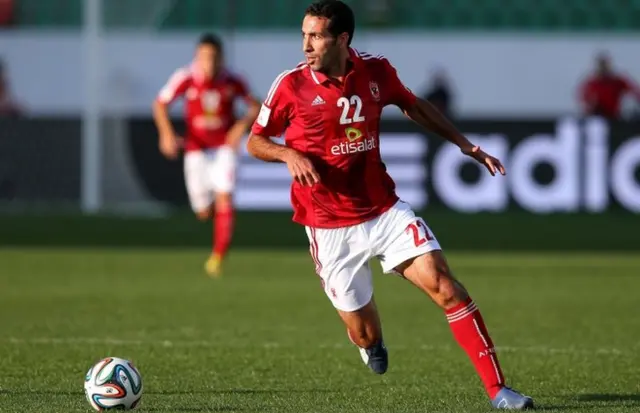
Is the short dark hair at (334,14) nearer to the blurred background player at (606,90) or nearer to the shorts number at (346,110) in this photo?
the shorts number at (346,110)

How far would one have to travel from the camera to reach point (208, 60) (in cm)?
1524

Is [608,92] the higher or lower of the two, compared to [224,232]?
higher


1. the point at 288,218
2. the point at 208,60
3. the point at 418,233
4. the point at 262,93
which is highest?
the point at 418,233

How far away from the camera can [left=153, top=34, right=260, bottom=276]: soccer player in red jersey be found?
49.7 ft

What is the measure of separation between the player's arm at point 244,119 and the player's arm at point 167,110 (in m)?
0.58

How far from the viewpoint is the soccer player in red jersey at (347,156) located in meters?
7.20

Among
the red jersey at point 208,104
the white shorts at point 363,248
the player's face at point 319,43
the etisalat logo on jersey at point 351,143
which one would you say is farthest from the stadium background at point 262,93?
the player's face at point 319,43

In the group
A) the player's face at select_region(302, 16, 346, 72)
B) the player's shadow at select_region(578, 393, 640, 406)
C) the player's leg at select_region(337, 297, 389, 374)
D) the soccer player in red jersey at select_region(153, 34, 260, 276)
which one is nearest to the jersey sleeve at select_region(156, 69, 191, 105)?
the soccer player in red jersey at select_region(153, 34, 260, 276)

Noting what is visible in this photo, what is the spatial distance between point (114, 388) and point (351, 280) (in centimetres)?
154

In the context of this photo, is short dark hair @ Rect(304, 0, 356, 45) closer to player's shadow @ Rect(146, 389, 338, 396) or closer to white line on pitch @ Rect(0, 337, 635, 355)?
Result: player's shadow @ Rect(146, 389, 338, 396)

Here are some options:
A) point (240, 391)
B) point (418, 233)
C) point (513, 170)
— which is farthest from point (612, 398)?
point (513, 170)

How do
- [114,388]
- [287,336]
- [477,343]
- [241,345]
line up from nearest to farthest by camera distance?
1. [114,388]
2. [477,343]
3. [241,345]
4. [287,336]

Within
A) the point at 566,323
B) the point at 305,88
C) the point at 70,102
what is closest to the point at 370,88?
the point at 305,88

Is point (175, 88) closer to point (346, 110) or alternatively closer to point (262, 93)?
point (262, 93)
